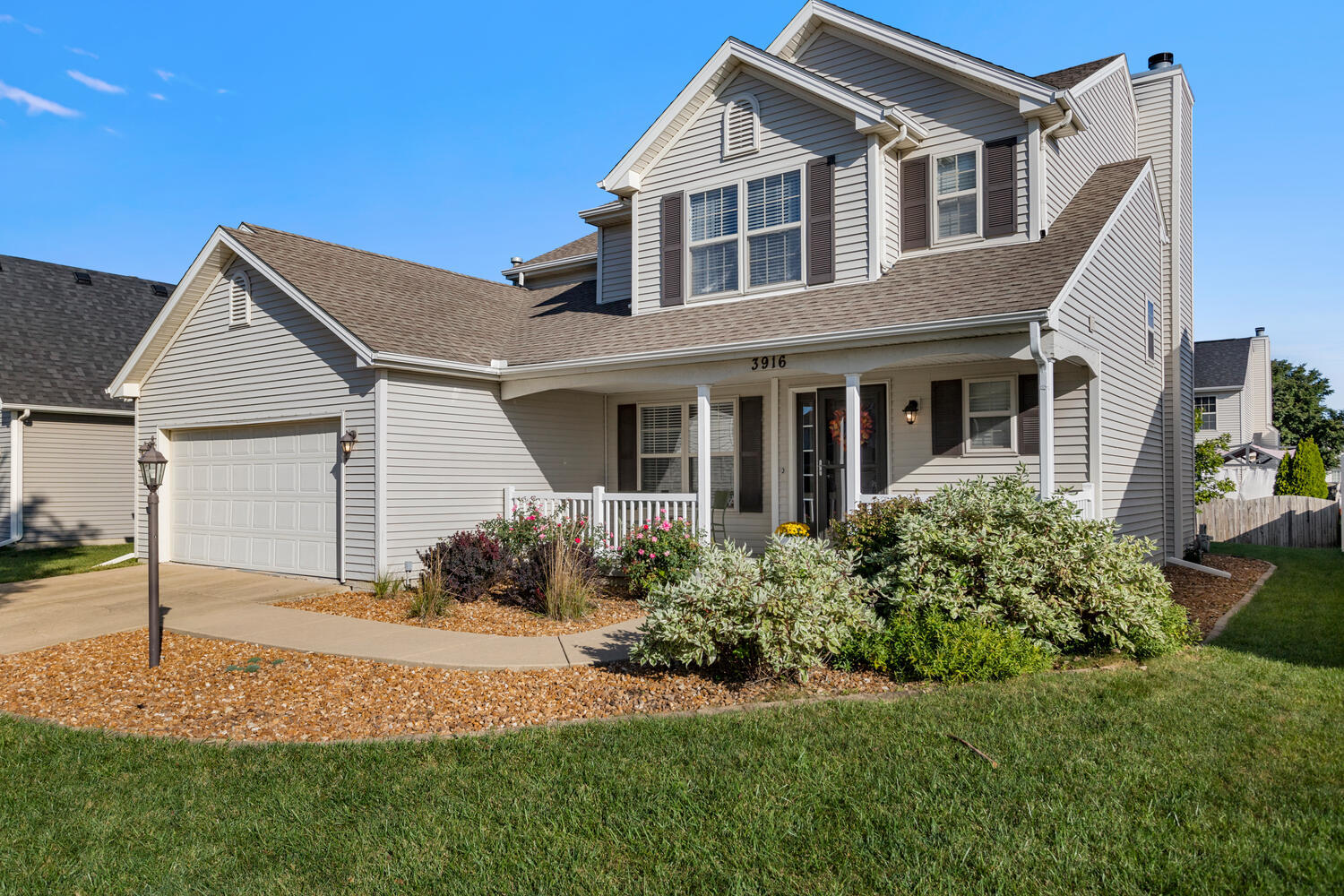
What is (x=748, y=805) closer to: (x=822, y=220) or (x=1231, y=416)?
(x=822, y=220)

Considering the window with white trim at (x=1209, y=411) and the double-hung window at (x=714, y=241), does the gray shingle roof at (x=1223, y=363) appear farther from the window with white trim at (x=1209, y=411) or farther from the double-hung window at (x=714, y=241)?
the double-hung window at (x=714, y=241)

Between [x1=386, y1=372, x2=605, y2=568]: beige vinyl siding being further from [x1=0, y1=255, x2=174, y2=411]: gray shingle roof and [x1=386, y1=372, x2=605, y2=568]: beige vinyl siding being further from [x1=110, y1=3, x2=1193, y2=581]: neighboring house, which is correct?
[x1=0, y1=255, x2=174, y2=411]: gray shingle roof

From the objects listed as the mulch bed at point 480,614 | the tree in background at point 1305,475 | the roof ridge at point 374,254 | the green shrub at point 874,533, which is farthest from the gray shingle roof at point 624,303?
the tree in background at point 1305,475

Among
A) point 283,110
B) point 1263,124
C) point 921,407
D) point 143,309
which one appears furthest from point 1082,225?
point 143,309

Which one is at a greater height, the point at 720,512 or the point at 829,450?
the point at 829,450

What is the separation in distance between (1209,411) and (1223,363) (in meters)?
1.97

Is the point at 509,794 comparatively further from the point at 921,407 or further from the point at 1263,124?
the point at 1263,124

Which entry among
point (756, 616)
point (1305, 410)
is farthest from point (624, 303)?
point (1305, 410)

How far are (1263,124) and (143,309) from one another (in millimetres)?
24259

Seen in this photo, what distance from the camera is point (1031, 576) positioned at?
696cm

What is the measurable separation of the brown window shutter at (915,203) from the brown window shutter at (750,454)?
10.5 feet

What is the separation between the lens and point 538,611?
9.82 m

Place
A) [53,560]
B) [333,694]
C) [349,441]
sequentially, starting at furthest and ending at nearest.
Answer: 1. [53,560]
2. [349,441]
3. [333,694]

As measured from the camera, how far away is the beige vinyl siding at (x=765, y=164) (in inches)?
446
